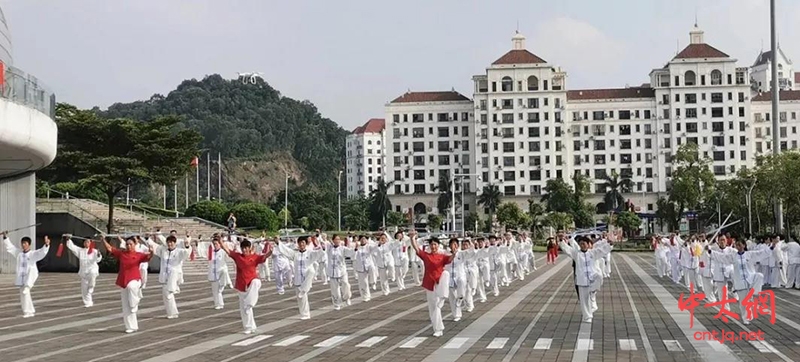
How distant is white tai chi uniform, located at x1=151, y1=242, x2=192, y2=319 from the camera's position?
20297mm

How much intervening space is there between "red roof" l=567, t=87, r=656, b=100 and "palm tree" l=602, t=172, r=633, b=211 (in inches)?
413

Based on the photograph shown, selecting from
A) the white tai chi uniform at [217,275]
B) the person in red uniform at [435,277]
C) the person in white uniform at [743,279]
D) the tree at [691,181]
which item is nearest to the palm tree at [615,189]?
the tree at [691,181]

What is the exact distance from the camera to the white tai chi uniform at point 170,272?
66.6ft

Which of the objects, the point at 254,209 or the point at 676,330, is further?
the point at 254,209

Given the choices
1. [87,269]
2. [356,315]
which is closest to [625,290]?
[356,315]

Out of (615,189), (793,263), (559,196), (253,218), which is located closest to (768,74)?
(615,189)

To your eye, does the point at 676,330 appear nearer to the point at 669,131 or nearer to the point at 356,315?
the point at 356,315

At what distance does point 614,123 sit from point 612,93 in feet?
13.9

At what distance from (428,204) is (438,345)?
4625 inches

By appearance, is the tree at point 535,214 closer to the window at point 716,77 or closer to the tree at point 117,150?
the window at point 716,77

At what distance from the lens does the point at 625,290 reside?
95.8ft

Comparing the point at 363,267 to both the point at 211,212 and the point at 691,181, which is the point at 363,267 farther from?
the point at 691,181

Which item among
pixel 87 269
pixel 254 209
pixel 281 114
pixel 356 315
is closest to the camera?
pixel 356 315

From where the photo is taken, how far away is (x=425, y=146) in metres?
133
